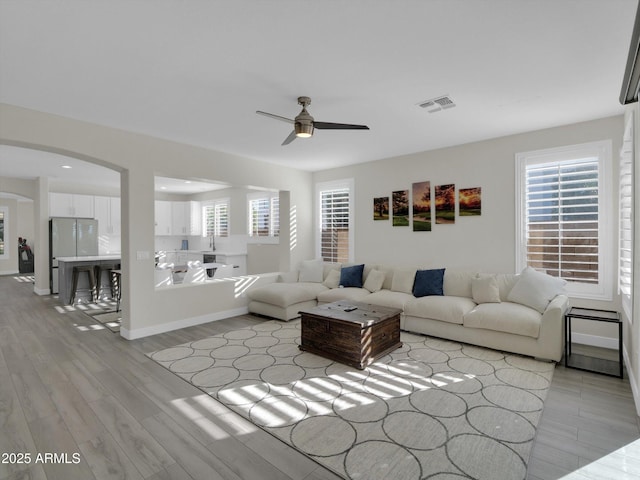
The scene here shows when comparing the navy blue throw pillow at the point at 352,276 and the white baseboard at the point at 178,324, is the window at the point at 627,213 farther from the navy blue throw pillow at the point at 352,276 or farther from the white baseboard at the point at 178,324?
the white baseboard at the point at 178,324

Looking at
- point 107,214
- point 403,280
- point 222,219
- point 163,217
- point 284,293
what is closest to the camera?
point 403,280

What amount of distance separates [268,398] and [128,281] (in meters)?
2.69

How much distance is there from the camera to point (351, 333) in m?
3.48

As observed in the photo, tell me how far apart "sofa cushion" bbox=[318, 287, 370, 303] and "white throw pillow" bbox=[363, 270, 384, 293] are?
0.33 feet

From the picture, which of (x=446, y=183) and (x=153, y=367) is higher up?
(x=446, y=183)

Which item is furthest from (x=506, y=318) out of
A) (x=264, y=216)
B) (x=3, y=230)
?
(x=3, y=230)

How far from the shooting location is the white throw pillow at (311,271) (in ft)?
20.3

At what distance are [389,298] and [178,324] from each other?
3.09 metres

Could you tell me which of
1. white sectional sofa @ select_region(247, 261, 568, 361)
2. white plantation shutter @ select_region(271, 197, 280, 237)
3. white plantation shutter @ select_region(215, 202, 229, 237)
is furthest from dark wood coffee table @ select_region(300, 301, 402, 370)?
white plantation shutter @ select_region(215, 202, 229, 237)

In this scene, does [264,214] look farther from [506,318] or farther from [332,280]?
[506,318]

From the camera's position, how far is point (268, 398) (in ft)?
9.17

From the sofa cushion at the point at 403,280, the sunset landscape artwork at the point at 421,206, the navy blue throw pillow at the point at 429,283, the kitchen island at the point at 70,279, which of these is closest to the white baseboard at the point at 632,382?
the navy blue throw pillow at the point at 429,283

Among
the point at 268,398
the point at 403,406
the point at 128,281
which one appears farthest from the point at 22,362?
the point at 403,406

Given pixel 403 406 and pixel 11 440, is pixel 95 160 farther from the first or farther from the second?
pixel 403 406
